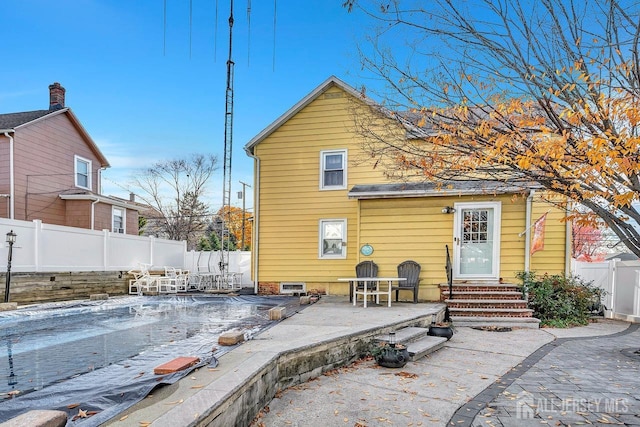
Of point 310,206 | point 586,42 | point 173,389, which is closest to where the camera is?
point 173,389

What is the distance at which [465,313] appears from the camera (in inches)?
313

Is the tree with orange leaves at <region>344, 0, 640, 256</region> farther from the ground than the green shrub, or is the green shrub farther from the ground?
the tree with orange leaves at <region>344, 0, 640, 256</region>

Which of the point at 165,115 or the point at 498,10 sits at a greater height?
the point at 165,115

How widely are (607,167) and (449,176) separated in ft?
7.46

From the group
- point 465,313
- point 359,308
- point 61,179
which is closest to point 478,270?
point 465,313

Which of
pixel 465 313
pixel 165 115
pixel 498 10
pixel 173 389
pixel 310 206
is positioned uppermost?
pixel 165 115

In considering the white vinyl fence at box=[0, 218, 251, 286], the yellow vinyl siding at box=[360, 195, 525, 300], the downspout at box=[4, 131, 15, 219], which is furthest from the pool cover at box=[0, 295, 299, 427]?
the downspout at box=[4, 131, 15, 219]

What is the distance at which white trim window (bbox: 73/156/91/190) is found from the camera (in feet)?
49.2

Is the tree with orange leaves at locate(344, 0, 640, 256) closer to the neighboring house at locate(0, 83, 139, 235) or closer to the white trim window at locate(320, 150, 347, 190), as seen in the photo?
the white trim window at locate(320, 150, 347, 190)

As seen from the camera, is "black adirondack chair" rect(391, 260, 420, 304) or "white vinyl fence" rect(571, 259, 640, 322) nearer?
"white vinyl fence" rect(571, 259, 640, 322)

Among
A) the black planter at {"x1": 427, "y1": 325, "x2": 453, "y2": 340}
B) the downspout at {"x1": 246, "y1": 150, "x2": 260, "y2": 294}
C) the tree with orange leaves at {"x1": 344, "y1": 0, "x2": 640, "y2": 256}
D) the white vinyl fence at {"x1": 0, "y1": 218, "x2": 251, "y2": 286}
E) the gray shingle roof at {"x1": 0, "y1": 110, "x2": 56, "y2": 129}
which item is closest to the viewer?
the tree with orange leaves at {"x1": 344, "y1": 0, "x2": 640, "y2": 256}

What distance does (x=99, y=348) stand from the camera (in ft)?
14.2

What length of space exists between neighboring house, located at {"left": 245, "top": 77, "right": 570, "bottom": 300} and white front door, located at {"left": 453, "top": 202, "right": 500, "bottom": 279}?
2 centimetres

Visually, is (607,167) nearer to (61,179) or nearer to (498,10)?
(498,10)
